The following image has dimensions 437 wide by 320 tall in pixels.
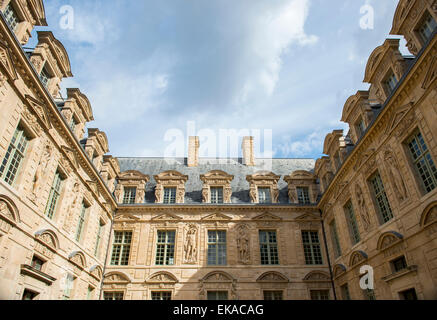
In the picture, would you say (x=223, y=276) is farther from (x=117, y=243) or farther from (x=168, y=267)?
(x=117, y=243)

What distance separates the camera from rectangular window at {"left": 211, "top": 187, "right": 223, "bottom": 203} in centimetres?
1773

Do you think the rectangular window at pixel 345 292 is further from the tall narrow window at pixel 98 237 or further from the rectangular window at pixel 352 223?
the tall narrow window at pixel 98 237

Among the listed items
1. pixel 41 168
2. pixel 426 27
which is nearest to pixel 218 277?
pixel 41 168

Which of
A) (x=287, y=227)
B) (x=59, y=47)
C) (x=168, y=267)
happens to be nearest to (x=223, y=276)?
(x=168, y=267)

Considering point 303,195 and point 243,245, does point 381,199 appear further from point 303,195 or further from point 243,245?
point 243,245

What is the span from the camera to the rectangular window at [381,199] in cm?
1076

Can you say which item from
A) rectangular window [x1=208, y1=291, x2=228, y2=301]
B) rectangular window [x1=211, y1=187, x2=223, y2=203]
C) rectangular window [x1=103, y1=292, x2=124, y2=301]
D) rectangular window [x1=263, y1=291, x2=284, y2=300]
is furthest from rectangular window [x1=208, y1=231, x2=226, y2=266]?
rectangular window [x1=103, y1=292, x2=124, y2=301]

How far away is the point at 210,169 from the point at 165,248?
6.39m

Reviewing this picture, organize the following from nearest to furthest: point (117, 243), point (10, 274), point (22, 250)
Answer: point (10, 274) < point (22, 250) < point (117, 243)

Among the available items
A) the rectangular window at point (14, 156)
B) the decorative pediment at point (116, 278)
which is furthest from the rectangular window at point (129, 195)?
the rectangular window at point (14, 156)

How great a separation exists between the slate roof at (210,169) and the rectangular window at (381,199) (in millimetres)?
6470

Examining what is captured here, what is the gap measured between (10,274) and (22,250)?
2.41 ft

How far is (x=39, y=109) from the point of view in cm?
992

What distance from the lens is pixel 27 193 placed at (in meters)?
9.32
